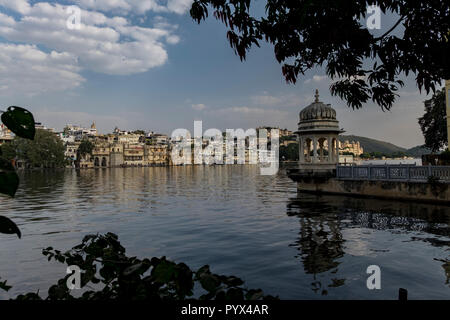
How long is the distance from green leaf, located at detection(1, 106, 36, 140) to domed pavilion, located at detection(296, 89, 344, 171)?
23138 millimetres

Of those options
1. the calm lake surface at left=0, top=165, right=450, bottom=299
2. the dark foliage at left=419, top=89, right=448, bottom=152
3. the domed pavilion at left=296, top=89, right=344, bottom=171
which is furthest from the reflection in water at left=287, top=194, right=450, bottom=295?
the dark foliage at left=419, top=89, right=448, bottom=152

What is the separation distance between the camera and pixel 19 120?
5.46 feet

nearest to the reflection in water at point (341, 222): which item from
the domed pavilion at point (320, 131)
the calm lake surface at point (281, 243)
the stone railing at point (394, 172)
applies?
the calm lake surface at point (281, 243)

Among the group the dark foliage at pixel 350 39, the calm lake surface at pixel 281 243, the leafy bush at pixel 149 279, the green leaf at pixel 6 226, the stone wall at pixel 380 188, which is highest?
the dark foliage at pixel 350 39

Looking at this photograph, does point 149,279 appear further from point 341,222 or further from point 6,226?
point 341,222

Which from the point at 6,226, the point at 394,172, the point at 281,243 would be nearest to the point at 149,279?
the point at 6,226

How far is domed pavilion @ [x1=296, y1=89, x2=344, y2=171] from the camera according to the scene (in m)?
23.8

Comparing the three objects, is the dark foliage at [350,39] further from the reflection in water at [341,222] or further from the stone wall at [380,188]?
the stone wall at [380,188]

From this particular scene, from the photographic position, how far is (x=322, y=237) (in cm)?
1083

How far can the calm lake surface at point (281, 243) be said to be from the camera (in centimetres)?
683

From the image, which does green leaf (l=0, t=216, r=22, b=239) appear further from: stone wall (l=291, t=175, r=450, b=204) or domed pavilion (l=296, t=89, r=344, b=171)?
domed pavilion (l=296, t=89, r=344, b=171)

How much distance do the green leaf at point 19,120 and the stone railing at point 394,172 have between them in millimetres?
19666

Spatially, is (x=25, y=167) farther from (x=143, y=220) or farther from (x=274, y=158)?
(x=143, y=220)
